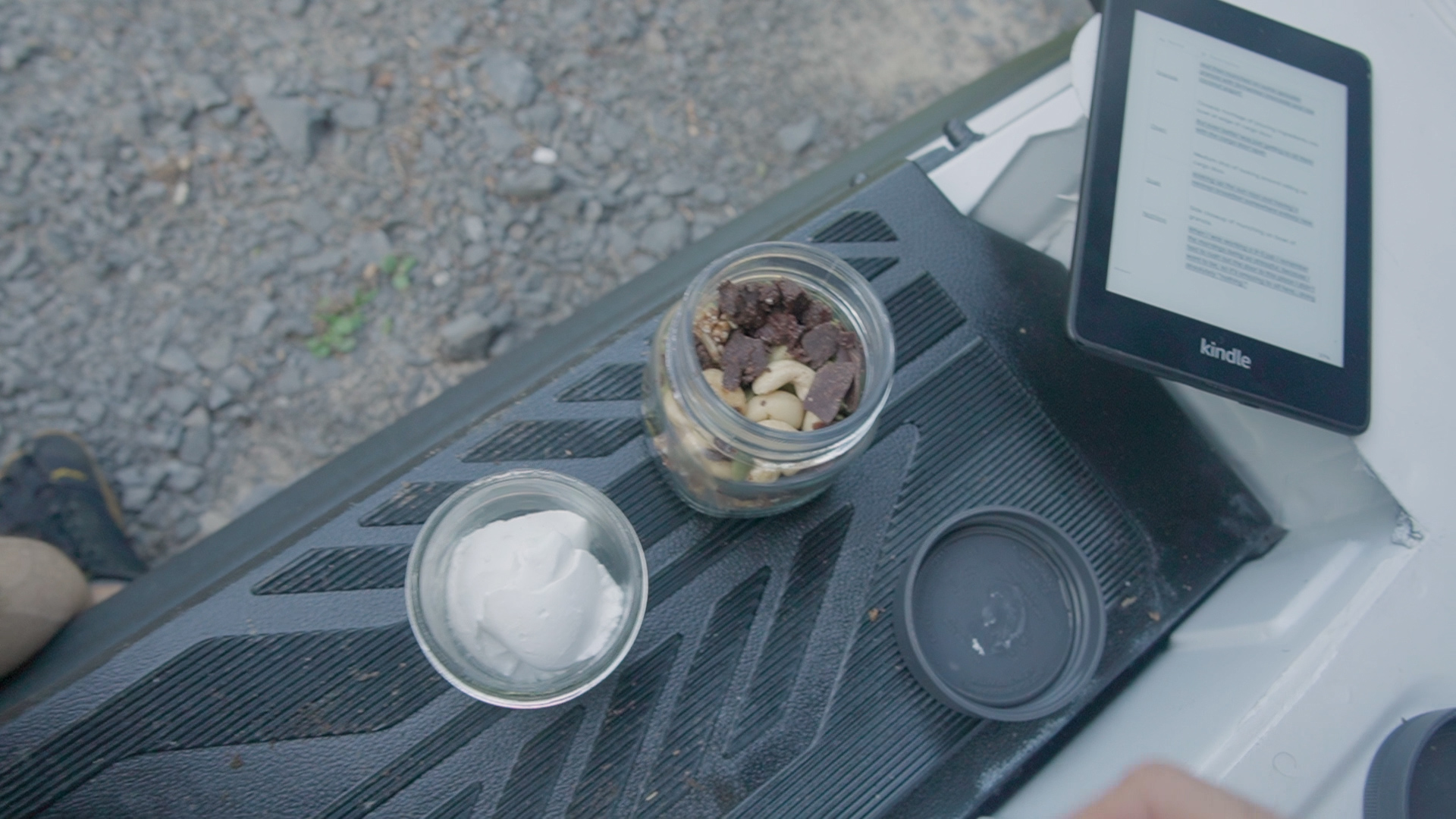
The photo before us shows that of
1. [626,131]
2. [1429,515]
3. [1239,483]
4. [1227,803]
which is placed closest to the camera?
[1227,803]

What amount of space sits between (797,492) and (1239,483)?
38cm

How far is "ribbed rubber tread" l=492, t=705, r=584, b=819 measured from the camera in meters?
0.57

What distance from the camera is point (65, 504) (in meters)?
0.99

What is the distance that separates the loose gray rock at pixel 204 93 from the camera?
3.77 feet

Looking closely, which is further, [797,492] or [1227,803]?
[797,492]

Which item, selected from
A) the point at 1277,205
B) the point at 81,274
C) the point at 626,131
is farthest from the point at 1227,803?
the point at 81,274

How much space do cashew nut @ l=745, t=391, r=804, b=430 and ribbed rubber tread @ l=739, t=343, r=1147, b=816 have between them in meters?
0.12

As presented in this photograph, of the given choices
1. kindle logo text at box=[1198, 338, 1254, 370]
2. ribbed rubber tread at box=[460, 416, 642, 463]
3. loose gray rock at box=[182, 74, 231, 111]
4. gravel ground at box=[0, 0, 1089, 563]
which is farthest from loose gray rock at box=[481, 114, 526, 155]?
kindle logo text at box=[1198, 338, 1254, 370]

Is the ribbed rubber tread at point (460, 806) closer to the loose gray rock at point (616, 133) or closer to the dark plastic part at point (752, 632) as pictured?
the dark plastic part at point (752, 632)

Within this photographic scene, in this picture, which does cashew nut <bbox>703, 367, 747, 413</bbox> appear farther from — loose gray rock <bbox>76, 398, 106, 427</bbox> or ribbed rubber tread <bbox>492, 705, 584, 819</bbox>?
loose gray rock <bbox>76, 398, 106, 427</bbox>

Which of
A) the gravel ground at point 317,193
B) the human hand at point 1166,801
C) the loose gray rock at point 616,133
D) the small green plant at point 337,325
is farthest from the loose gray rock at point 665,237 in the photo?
the human hand at point 1166,801

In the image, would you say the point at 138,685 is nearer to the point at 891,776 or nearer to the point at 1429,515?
the point at 891,776

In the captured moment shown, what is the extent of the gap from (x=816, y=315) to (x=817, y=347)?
3 cm

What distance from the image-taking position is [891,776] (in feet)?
1.97
